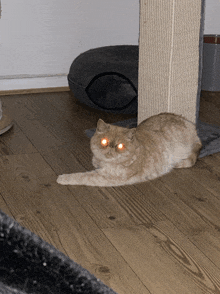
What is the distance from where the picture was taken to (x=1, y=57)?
3588mm

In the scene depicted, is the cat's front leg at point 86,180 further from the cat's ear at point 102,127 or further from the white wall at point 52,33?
the white wall at point 52,33

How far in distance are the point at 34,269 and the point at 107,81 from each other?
3.01 metres

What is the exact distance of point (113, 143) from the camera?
70.1 inches

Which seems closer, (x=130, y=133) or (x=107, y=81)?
(x=130, y=133)

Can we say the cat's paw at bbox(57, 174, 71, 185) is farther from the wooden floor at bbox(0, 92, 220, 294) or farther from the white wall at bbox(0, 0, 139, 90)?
the white wall at bbox(0, 0, 139, 90)

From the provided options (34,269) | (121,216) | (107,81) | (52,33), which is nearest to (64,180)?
(121,216)

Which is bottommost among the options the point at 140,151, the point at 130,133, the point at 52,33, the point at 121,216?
the point at 121,216

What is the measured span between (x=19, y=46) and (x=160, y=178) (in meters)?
2.29

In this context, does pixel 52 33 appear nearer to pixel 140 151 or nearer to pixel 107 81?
pixel 107 81

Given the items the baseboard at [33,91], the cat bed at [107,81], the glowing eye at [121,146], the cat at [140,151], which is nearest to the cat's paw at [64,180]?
the cat at [140,151]

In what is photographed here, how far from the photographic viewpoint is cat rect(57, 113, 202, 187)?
1.81 m

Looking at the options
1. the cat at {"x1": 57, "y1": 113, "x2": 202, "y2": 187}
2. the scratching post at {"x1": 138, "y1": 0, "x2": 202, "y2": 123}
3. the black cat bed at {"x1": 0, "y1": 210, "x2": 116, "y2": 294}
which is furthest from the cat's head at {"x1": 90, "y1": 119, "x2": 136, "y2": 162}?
the black cat bed at {"x1": 0, "y1": 210, "x2": 116, "y2": 294}

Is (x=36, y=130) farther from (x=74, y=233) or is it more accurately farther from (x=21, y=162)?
(x=74, y=233)

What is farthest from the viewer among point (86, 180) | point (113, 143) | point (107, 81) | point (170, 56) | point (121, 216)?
point (107, 81)
